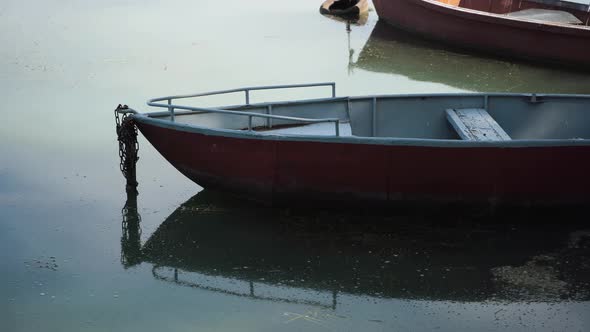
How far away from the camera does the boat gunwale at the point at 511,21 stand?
1198cm

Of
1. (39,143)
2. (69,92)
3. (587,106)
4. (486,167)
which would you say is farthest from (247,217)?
(69,92)

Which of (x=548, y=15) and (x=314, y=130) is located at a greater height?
(x=548, y=15)

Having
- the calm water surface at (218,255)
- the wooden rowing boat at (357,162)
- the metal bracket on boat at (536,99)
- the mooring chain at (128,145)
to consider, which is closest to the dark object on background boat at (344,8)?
the calm water surface at (218,255)

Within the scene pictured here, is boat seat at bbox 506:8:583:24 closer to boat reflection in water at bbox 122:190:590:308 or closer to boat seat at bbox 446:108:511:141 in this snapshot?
boat seat at bbox 446:108:511:141

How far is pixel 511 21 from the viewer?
12.5m

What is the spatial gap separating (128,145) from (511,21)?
7.11 m

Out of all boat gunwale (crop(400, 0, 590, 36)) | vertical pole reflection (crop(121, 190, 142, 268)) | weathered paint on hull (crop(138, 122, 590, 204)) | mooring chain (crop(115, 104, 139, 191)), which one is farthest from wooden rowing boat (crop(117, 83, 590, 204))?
boat gunwale (crop(400, 0, 590, 36))

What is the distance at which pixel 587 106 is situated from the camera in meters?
8.10

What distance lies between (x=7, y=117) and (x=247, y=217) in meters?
3.79

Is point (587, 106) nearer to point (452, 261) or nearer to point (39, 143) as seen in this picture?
point (452, 261)

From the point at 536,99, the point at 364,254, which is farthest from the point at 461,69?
the point at 364,254

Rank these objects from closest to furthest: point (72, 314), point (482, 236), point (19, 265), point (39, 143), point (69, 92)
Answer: point (72, 314) → point (19, 265) → point (482, 236) → point (39, 143) → point (69, 92)

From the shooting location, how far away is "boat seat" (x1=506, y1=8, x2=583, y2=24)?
1316 centimetres

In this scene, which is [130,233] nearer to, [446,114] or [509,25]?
[446,114]
